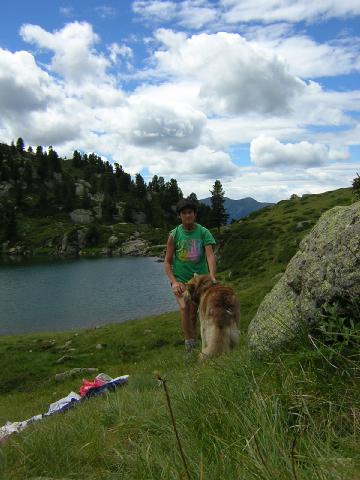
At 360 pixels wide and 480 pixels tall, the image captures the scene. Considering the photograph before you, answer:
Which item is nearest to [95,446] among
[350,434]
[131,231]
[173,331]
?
[350,434]

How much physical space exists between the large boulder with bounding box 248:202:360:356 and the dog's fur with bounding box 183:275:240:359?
74.5 inches

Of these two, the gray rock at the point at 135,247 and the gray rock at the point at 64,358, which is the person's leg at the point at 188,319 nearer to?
the gray rock at the point at 64,358

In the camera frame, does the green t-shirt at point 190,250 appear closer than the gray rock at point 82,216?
Yes

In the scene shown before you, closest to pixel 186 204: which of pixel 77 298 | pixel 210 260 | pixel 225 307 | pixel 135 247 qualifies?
pixel 210 260

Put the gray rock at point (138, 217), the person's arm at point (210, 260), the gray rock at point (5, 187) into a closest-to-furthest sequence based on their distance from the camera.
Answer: the person's arm at point (210, 260) < the gray rock at point (5, 187) < the gray rock at point (138, 217)

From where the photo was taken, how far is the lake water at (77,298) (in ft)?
136

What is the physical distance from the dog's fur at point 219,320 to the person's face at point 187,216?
6.75ft

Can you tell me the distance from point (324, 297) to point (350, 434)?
158cm

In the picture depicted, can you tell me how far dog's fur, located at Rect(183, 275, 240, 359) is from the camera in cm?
708

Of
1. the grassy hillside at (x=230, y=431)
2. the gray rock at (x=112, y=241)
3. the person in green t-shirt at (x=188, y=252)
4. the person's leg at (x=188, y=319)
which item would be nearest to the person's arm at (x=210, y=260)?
Answer: the person in green t-shirt at (x=188, y=252)

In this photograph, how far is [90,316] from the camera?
4331 cm

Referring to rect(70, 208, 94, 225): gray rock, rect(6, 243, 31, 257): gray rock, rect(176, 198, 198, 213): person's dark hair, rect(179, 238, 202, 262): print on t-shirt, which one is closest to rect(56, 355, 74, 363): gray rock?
rect(179, 238, 202, 262): print on t-shirt

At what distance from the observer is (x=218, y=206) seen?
105875 millimetres

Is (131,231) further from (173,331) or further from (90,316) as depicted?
(173,331)
